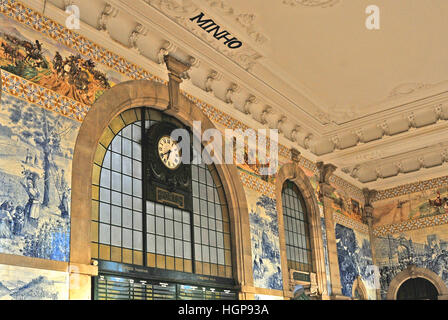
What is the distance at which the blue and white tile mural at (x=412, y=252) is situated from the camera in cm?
2014

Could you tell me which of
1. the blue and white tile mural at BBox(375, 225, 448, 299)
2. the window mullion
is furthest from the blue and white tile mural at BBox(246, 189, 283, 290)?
the blue and white tile mural at BBox(375, 225, 448, 299)

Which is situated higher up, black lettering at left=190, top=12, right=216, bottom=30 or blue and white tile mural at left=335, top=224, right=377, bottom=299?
black lettering at left=190, top=12, right=216, bottom=30

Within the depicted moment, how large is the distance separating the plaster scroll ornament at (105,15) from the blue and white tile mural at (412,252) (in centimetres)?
1542

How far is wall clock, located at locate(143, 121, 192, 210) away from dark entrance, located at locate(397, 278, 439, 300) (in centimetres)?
1180

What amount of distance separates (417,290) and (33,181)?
1664cm

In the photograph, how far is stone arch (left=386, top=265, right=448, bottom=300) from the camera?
19.8 m

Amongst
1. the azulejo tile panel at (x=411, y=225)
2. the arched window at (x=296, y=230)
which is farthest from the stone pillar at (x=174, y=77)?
the azulejo tile panel at (x=411, y=225)

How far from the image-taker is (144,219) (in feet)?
36.5

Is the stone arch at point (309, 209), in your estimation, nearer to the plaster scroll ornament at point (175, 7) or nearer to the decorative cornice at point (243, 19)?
the decorative cornice at point (243, 19)

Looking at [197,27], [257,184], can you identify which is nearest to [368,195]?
[257,184]

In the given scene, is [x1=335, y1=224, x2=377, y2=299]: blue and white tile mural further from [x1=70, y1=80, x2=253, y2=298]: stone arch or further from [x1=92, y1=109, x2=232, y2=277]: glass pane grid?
[x1=92, y1=109, x2=232, y2=277]: glass pane grid

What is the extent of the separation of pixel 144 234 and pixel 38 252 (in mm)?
2961

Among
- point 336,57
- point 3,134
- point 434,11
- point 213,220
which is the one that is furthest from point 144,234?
point 434,11
